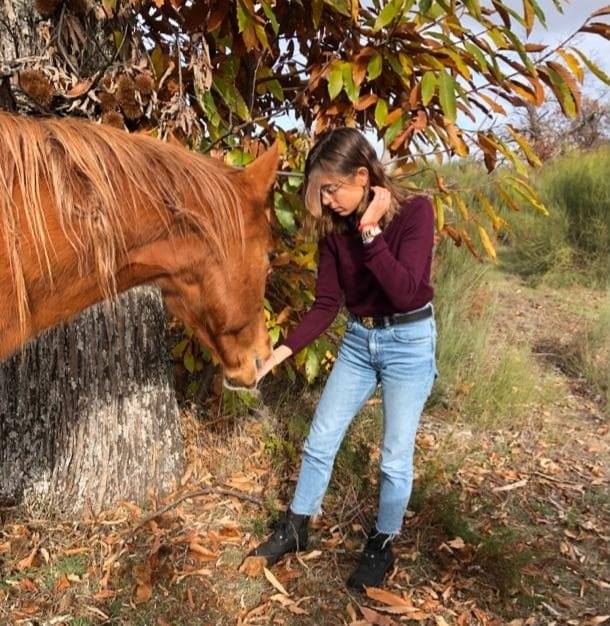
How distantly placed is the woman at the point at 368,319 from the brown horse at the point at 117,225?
1.22ft

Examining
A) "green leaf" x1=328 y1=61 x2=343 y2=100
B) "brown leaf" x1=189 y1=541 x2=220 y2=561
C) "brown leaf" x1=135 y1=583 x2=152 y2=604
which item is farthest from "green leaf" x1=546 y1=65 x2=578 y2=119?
"brown leaf" x1=135 y1=583 x2=152 y2=604

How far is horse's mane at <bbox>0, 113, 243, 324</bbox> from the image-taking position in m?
1.63

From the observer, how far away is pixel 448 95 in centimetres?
234

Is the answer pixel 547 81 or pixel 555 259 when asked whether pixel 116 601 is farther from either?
pixel 555 259

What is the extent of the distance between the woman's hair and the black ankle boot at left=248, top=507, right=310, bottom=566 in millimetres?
1393

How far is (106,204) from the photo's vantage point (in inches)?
67.7

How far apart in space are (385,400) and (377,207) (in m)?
0.83

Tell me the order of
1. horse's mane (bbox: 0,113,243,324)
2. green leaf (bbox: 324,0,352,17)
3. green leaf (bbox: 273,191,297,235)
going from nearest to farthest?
horse's mane (bbox: 0,113,243,324)
green leaf (bbox: 324,0,352,17)
green leaf (bbox: 273,191,297,235)

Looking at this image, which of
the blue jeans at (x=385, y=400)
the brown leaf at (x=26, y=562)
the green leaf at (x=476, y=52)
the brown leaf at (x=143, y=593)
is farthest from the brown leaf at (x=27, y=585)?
the green leaf at (x=476, y=52)

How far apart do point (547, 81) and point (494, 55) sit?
0.31 m

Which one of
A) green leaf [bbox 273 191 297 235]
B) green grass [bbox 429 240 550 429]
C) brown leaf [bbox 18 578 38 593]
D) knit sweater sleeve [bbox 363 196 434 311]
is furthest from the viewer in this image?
green grass [bbox 429 240 550 429]

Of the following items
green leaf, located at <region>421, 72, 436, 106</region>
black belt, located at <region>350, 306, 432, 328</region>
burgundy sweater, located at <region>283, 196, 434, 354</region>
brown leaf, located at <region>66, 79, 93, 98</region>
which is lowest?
black belt, located at <region>350, 306, 432, 328</region>

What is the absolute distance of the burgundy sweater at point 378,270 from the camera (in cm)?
220

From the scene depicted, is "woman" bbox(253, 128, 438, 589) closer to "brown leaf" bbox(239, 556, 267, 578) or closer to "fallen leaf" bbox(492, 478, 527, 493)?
"brown leaf" bbox(239, 556, 267, 578)
